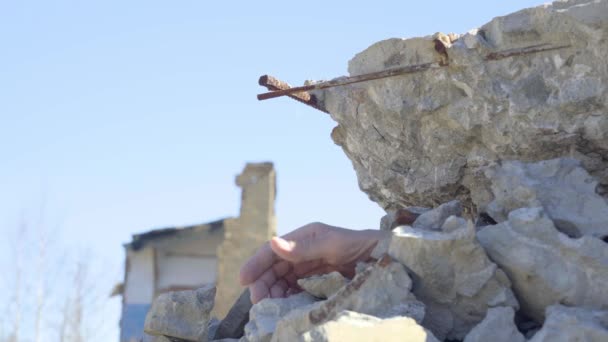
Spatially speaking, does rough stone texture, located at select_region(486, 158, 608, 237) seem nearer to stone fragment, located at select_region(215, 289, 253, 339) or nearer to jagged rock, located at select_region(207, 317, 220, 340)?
stone fragment, located at select_region(215, 289, 253, 339)

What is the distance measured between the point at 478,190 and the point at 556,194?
0.61 m

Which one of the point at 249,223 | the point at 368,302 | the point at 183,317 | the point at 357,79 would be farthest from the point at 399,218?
the point at 249,223

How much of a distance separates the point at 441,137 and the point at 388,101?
253 millimetres

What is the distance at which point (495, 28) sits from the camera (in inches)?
135

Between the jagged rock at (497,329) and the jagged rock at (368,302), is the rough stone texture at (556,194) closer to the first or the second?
the jagged rock at (497,329)

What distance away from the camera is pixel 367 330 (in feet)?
8.20

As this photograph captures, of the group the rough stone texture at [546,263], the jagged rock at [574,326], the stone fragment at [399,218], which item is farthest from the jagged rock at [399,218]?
the jagged rock at [574,326]

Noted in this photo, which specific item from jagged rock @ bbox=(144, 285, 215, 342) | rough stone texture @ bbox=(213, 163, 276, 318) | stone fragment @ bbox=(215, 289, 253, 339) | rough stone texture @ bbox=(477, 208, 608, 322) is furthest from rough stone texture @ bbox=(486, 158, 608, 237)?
rough stone texture @ bbox=(213, 163, 276, 318)

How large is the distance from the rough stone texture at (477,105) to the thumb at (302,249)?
0.80 meters

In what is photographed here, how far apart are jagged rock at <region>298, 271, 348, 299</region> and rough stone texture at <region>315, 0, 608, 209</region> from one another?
88 centimetres

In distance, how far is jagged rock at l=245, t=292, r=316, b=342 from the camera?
9.43ft

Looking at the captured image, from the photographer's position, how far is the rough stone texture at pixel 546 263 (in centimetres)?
279

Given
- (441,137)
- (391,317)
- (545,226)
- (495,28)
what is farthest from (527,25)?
(391,317)

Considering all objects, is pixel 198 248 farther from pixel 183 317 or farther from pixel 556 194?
pixel 556 194
